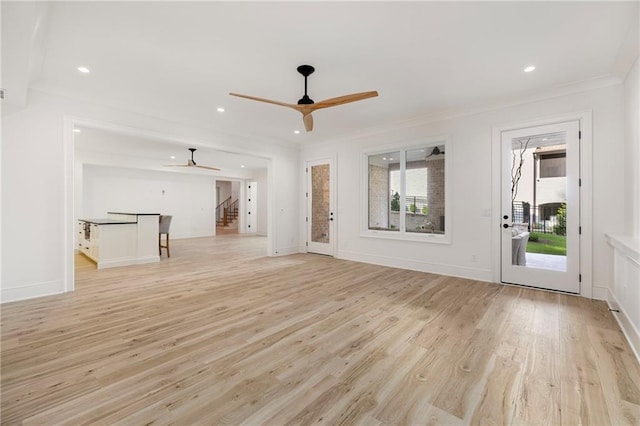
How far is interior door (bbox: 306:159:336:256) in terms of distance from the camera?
21.8 feet

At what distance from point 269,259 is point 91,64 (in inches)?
175

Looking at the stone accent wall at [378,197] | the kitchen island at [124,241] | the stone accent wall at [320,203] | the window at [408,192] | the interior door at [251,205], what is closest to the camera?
the window at [408,192]

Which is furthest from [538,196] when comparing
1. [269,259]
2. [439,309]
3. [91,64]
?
[91,64]

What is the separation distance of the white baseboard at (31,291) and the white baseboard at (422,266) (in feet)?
16.0

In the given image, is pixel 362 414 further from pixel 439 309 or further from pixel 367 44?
pixel 367 44

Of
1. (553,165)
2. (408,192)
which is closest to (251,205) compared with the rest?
(408,192)

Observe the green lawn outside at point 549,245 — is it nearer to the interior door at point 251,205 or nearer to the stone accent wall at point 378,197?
the stone accent wall at point 378,197

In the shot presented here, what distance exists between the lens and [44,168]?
3764mm

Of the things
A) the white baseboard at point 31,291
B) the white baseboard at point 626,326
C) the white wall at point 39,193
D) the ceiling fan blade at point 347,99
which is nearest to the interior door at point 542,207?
the white baseboard at point 626,326

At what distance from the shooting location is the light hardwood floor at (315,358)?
161 centimetres

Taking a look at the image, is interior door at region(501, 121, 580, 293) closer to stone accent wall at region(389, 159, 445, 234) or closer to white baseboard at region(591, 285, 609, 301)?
white baseboard at region(591, 285, 609, 301)

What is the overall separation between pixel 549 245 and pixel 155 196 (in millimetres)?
11113

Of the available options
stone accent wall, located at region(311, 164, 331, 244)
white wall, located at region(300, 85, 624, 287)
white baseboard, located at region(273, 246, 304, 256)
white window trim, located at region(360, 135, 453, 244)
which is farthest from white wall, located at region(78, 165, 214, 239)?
white window trim, located at region(360, 135, 453, 244)

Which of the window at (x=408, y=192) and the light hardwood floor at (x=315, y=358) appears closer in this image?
the light hardwood floor at (x=315, y=358)
